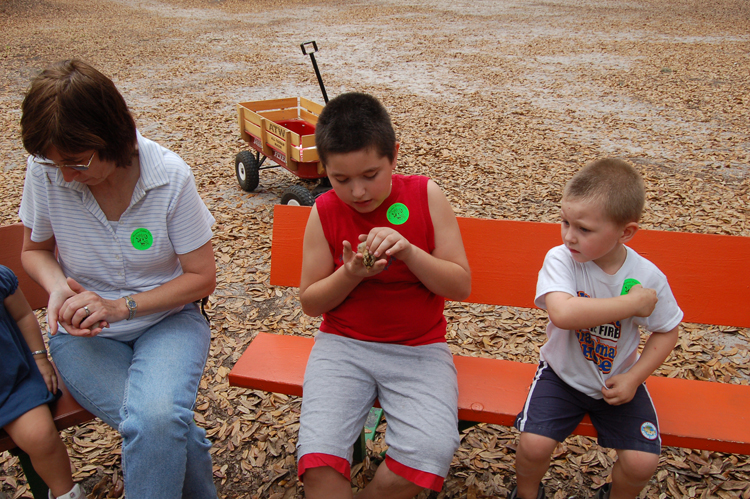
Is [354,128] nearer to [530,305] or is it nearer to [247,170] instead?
[530,305]

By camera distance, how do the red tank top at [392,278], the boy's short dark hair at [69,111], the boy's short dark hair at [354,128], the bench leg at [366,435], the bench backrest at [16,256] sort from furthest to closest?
the bench leg at [366,435], the bench backrest at [16,256], the red tank top at [392,278], the boy's short dark hair at [354,128], the boy's short dark hair at [69,111]

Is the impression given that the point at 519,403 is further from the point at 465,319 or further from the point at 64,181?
the point at 64,181

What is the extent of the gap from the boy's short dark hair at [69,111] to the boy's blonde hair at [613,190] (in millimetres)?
1748

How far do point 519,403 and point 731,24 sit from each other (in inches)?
845

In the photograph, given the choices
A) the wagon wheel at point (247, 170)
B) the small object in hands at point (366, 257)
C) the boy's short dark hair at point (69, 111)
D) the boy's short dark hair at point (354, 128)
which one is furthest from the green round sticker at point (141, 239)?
the wagon wheel at point (247, 170)

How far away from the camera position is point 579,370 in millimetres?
2184

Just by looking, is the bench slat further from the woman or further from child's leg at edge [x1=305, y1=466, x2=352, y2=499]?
child's leg at edge [x1=305, y1=466, x2=352, y2=499]

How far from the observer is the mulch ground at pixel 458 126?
2.88m

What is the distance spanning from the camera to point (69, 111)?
6.38 ft

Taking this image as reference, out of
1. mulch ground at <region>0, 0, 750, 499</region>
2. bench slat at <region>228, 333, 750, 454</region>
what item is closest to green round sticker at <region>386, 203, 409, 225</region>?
bench slat at <region>228, 333, 750, 454</region>

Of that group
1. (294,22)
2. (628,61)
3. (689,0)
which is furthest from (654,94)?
(689,0)

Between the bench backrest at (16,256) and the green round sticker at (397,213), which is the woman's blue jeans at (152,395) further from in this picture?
the green round sticker at (397,213)

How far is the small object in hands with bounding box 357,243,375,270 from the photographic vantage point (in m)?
1.97

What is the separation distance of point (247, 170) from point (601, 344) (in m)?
4.68
